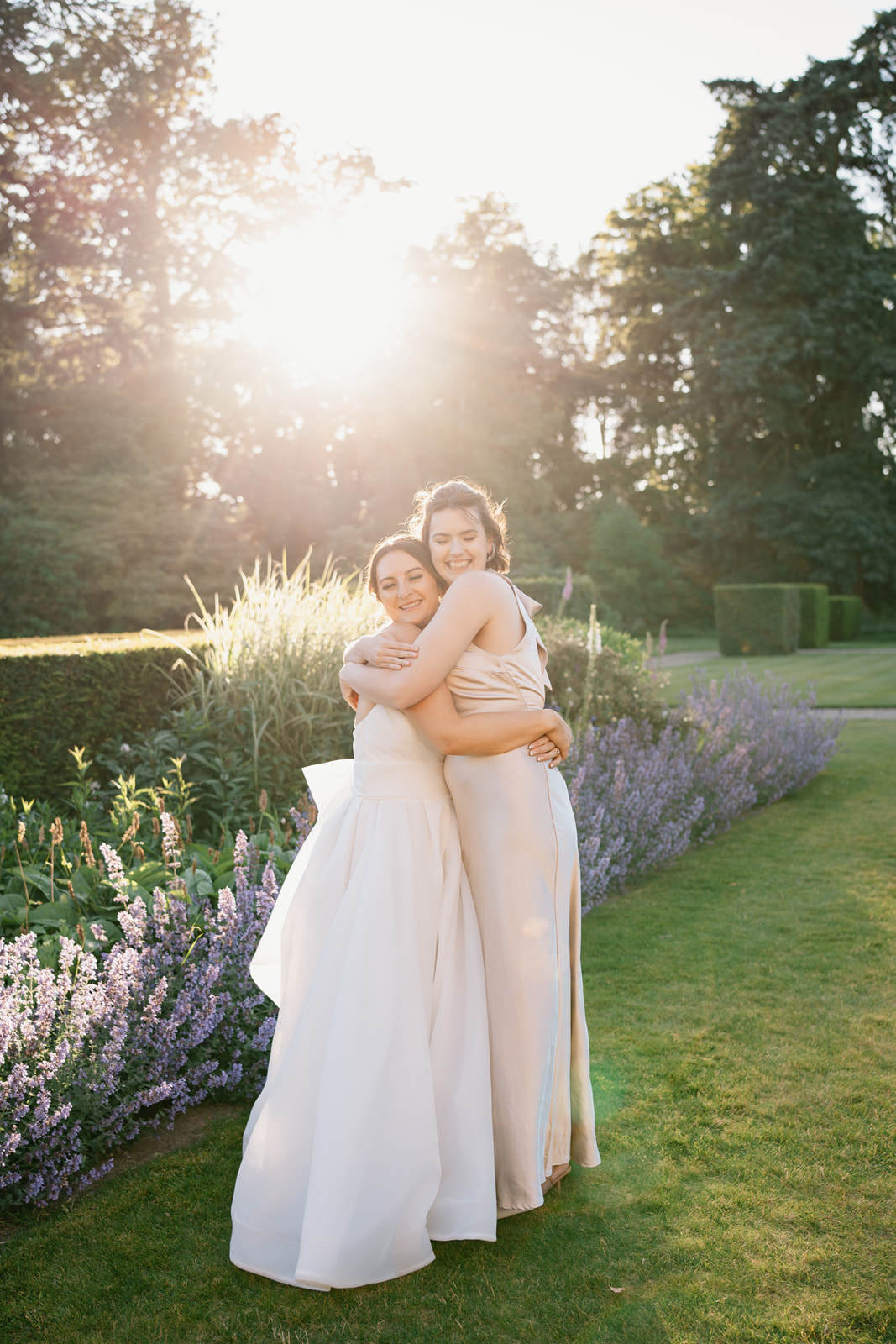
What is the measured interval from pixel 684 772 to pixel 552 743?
148 inches

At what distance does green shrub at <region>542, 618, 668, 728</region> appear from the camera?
727 cm

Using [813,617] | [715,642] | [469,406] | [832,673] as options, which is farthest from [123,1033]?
[469,406]

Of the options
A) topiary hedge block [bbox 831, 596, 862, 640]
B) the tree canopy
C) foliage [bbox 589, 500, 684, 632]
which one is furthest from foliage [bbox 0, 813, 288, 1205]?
topiary hedge block [bbox 831, 596, 862, 640]

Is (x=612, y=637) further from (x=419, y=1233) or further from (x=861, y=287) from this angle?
(x=861, y=287)

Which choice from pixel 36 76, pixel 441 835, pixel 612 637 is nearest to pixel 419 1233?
pixel 441 835

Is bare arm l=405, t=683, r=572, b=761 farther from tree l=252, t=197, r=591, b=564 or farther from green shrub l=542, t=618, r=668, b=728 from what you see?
tree l=252, t=197, r=591, b=564

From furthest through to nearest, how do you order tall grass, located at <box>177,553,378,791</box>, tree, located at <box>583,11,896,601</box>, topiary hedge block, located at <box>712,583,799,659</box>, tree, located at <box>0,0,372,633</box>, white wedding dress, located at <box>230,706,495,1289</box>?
tree, located at <box>583,11,896,601</box> → topiary hedge block, located at <box>712,583,799,659</box> → tree, located at <box>0,0,372,633</box> → tall grass, located at <box>177,553,378,791</box> → white wedding dress, located at <box>230,706,495,1289</box>

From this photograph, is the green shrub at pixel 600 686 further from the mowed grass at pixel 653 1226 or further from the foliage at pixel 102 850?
the mowed grass at pixel 653 1226

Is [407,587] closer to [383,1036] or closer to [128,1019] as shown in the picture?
[383,1036]

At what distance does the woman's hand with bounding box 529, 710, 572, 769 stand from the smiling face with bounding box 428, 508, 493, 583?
437 millimetres

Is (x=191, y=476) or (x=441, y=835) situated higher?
(x=191, y=476)

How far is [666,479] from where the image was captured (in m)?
33.7

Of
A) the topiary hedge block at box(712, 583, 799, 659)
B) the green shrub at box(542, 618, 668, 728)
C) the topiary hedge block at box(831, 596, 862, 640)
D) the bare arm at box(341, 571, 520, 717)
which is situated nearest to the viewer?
the bare arm at box(341, 571, 520, 717)

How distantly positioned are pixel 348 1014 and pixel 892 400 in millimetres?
30041
